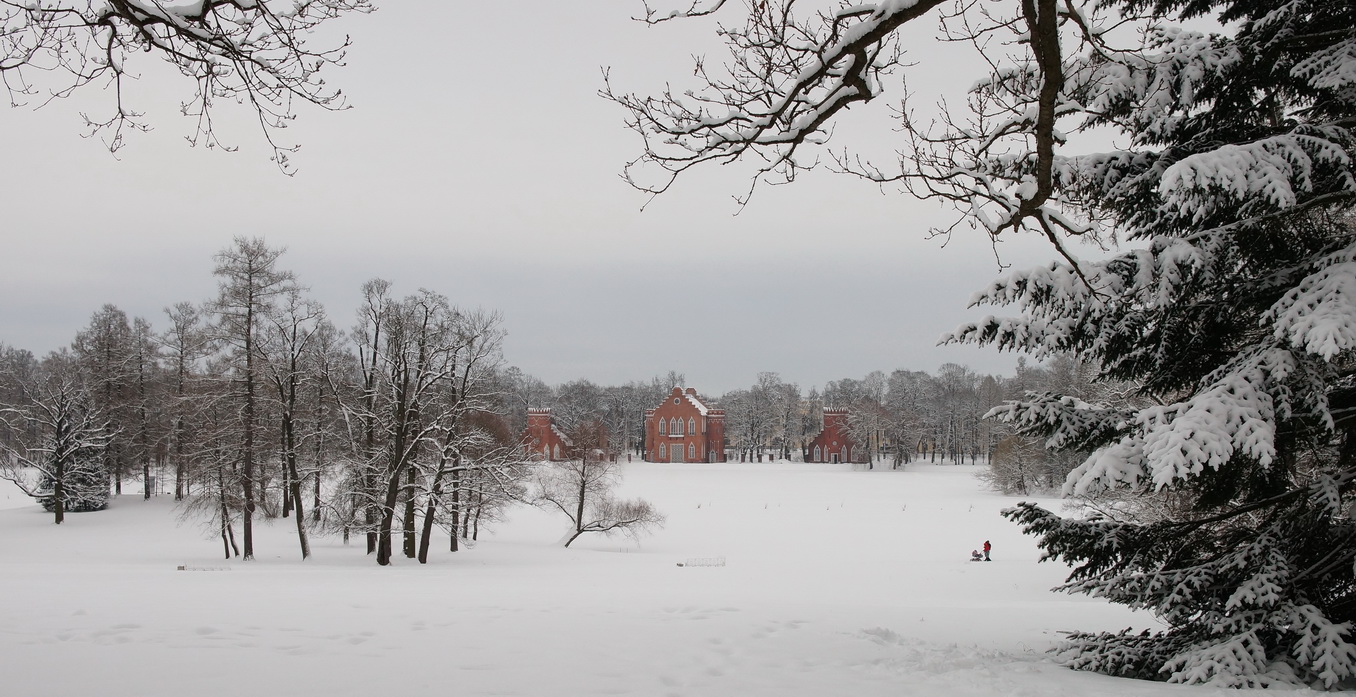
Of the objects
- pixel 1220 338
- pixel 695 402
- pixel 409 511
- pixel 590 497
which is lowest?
pixel 590 497

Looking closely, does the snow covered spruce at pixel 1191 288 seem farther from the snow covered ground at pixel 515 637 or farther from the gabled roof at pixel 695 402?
the gabled roof at pixel 695 402

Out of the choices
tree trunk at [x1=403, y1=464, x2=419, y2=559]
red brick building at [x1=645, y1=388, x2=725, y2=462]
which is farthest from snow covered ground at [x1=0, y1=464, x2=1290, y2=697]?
red brick building at [x1=645, y1=388, x2=725, y2=462]

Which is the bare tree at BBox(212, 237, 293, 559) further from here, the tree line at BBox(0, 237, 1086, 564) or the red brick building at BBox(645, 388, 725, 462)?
the red brick building at BBox(645, 388, 725, 462)

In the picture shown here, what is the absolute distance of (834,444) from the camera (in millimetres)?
87000

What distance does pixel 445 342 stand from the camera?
71.5 ft

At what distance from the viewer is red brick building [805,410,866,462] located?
8588 cm

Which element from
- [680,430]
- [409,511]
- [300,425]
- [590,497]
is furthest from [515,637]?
[680,430]

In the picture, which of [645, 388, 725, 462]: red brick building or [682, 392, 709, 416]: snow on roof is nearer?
[645, 388, 725, 462]: red brick building

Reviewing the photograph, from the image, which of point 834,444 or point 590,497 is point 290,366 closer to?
point 590,497

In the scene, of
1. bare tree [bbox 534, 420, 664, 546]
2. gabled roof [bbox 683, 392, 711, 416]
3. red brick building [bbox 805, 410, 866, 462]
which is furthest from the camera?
red brick building [bbox 805, 410, 866, 462]

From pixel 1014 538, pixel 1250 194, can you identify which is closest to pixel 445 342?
pixel 1250 194

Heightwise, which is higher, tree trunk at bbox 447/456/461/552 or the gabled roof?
the gabled roof

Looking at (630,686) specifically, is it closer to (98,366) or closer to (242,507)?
(242,507)

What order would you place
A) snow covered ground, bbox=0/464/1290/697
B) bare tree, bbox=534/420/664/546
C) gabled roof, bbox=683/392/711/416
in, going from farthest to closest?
1. gabled roof, bbox=683/392/711/416
2. bare tree, bbox=534/420/664/546
3. snow covered ground, bbox=0/464/1290/697
